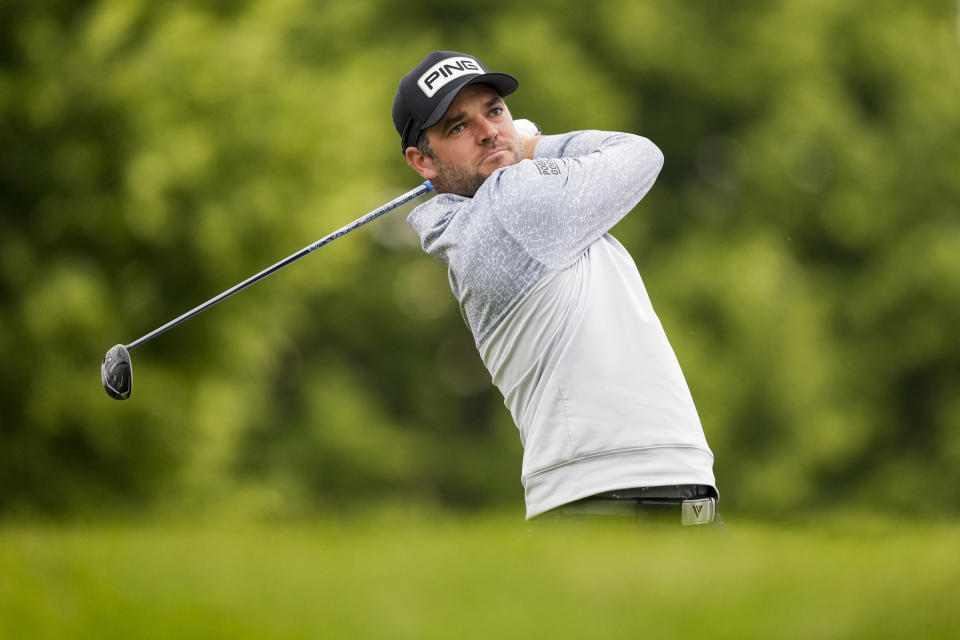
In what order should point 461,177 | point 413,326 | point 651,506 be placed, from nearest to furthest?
1. point 651,506
2. point 461,177
3. point 413,326

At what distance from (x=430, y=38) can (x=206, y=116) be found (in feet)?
22.2

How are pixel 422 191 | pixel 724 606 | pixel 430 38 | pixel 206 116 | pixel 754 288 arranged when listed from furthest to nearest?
1. pixel 430 38
2. pixel 754 288
3. pixel 206 116
4. pixel 422 191
5. pixel 724 606

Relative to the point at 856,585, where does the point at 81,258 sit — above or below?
above

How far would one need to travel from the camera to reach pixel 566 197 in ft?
9.95

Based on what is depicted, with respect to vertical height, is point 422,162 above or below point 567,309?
above

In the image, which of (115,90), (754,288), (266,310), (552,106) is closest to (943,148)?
(754,288)

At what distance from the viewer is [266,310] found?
36.4 ft

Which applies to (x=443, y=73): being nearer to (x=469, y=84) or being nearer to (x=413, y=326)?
(x=469, y=84)

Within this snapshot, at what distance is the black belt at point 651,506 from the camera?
2.95 meters

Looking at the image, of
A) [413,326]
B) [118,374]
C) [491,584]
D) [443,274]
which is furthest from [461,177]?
[413,326]

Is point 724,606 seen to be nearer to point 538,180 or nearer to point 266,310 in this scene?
point 538,180

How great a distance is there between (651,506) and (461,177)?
93 cm

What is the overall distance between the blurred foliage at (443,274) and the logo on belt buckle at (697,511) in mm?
6734

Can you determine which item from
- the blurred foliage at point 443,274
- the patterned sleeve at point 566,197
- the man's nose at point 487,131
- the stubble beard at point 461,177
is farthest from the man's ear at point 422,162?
the blurred foliage at point 443,274
